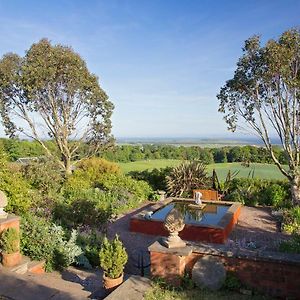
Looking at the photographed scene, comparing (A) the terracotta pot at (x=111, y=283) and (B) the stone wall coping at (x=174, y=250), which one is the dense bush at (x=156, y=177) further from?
(A) the terracotta pot at (x=111, y=283)

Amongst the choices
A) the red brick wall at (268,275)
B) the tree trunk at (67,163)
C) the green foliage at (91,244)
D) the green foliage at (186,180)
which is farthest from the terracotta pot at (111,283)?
the tree trunk at (67,163)

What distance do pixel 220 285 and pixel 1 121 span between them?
16.9 m

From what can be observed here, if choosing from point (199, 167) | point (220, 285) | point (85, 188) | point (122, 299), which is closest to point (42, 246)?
point (122, 299)

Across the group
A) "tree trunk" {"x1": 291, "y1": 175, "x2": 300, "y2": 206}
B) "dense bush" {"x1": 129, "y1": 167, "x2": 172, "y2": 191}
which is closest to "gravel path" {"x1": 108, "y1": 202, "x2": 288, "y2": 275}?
"tree trunk" {"x1": 291, "y1": 175, "x2": 300, "y2": 206}

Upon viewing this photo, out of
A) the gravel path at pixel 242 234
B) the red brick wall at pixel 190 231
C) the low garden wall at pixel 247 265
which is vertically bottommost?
the gravel path at pixel 242 234

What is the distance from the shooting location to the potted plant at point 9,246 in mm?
6156

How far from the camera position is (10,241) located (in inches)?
243

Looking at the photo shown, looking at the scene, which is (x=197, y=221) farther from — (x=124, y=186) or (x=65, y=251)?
(x=124, y=186)

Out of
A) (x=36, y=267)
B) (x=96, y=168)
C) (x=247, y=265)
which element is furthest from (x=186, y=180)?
(x=247, y=265)

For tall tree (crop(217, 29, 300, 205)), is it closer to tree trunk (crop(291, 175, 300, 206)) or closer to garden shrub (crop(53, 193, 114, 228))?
tree trunk (crop(291, 175, 300, 206))

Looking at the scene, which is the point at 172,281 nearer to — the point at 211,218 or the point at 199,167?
the point at 211,218

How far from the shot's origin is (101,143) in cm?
2028

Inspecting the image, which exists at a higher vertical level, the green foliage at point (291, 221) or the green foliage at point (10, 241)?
the green foliage at point (10, 241)

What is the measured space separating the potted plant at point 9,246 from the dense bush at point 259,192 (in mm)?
10365
